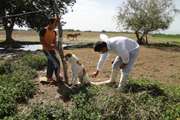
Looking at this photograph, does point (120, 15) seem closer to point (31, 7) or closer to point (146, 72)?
point (31, 7)

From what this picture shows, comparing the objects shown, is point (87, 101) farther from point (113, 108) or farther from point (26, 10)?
point (26, 10)

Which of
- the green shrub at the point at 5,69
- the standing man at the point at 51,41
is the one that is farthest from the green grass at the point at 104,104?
the green shrub at the point at 5,69

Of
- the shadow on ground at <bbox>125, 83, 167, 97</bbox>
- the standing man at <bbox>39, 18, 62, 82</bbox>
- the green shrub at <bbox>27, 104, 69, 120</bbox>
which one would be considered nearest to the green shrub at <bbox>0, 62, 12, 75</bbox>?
the standing man at <bbox>39, 18, 62, 82</bbox>

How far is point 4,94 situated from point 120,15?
2849cm

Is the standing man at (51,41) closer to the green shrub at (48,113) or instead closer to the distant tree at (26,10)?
the green shrub at (48,113)

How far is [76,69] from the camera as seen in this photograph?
11.4 meters

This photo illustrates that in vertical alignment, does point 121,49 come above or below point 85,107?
above

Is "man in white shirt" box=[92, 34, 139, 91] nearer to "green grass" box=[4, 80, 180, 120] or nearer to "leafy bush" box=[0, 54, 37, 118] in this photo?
"green grass" box=[4, 80, 180, 120]

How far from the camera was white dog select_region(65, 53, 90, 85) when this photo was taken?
11281 millimetres

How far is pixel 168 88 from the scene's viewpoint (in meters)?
11.4

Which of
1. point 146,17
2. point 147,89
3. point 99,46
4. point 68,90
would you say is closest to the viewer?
point 99,46

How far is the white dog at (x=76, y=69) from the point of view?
37.0ft

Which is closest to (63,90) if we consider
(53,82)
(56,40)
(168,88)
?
(53,82)

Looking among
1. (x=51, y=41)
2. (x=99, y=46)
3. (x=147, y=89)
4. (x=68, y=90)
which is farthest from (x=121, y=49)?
(x=51, y=41)
